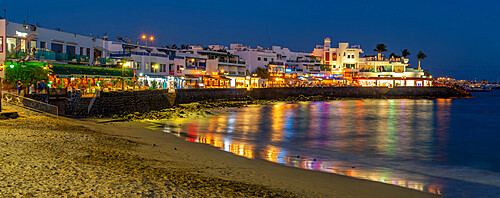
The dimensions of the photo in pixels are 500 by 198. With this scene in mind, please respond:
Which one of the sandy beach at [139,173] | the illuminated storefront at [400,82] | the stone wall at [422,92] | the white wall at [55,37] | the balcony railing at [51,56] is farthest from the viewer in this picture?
the illuminated storefront at [400,82]

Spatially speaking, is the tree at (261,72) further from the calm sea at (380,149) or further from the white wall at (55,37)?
the calm sea at (380,149)

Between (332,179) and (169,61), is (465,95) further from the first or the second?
(332,179)

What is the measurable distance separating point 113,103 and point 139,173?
26.0 metres

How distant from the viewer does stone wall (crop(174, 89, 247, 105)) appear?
55066 millimetres

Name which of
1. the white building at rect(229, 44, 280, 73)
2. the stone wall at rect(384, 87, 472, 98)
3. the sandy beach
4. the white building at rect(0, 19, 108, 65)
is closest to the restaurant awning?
the white building at rect(0, 19, 108, 65)

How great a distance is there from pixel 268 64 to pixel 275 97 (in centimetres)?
2762

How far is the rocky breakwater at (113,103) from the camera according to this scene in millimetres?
31219

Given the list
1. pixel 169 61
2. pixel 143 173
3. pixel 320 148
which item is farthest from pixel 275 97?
pixel 143 173

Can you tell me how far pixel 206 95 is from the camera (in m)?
62.4

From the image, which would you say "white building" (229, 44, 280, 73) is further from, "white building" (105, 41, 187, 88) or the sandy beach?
the sandy beach

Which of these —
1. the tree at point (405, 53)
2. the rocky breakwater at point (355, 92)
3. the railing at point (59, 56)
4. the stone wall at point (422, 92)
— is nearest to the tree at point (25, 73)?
the railing at point (59, 56)

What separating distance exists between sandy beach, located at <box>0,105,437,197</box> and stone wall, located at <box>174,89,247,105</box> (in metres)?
36.5

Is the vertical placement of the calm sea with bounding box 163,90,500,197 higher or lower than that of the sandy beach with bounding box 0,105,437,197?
lower

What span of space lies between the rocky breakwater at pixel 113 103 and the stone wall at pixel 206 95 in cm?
836
